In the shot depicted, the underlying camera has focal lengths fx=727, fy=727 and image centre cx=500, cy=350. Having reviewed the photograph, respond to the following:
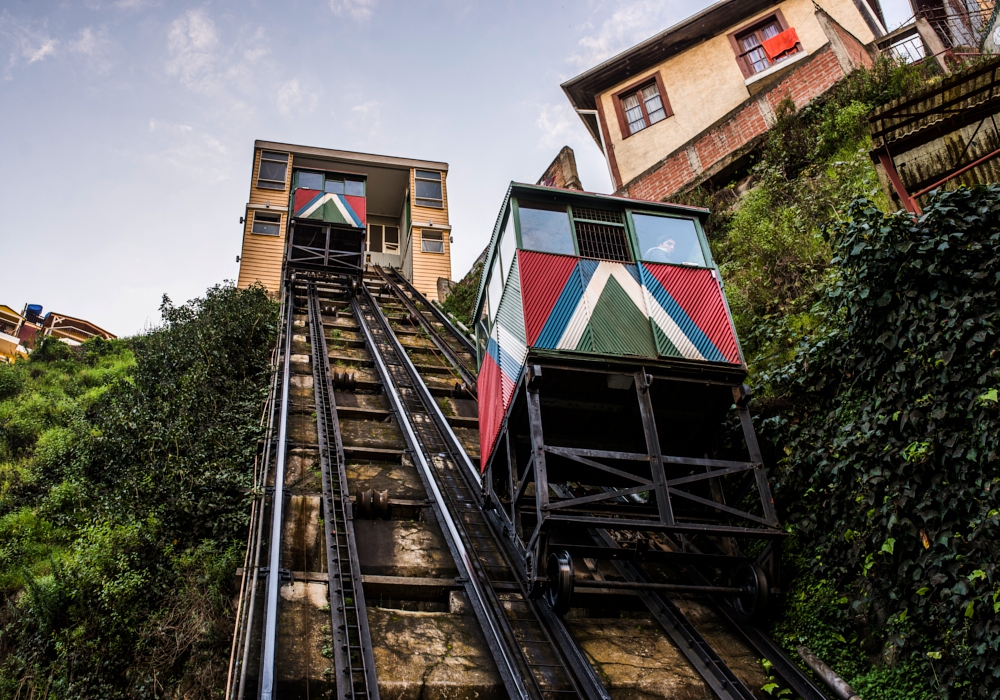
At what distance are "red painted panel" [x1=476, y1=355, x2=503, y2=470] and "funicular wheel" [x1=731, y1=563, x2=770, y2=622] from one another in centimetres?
257

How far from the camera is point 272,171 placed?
79.4 ft

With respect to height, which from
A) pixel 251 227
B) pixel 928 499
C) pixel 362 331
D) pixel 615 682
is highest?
pixel 251 227

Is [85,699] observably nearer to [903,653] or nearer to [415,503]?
[415,503]

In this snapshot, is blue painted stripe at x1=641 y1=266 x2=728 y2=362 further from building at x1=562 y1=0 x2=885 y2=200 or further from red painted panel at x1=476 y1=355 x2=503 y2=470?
building at x1=562 y1=0 x2=885 y2=200

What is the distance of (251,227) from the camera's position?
2272cm

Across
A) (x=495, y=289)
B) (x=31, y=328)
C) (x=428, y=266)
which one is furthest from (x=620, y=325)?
(x=31, y=328)

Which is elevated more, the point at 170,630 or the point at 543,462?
the point at 543,462

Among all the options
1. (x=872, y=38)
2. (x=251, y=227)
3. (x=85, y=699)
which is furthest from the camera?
(x=251, y=227)

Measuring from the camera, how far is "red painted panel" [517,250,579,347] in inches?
253

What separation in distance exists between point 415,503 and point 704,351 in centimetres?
332

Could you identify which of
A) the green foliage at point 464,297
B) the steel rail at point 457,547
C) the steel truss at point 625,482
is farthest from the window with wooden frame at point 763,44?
the steel truss at point 625,482

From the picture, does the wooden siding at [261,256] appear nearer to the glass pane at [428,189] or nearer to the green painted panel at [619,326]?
the glass pane at [428,189]

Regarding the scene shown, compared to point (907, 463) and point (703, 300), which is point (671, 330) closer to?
point (703, 300)

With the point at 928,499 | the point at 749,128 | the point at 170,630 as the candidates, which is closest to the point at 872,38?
the point at 749,128
